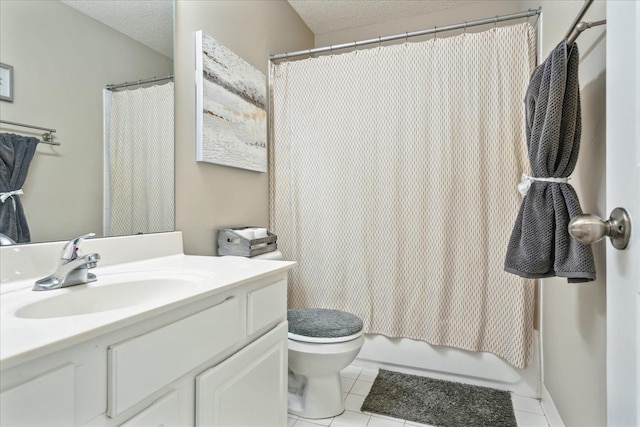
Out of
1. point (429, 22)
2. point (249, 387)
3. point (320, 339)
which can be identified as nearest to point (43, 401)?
point (249, 387)

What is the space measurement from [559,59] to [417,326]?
1.46 metres

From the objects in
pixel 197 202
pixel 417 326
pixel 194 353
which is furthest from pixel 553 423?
pixel 197 202

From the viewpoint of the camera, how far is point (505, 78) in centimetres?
178

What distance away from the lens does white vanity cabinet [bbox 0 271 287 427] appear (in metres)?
0.55

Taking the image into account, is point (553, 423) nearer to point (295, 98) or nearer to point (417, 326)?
point (417, 326)

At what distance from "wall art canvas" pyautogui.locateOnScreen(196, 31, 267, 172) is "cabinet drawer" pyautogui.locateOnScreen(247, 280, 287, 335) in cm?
75

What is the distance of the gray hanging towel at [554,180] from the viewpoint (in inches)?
38.9

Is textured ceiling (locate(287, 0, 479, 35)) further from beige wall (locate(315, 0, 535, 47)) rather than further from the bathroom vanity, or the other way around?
the bathroom vanity

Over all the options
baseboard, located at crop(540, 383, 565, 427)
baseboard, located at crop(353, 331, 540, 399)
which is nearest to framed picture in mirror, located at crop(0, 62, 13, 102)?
baseboard, located at crop(353, 331, 540, 399)

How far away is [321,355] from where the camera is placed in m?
1.51

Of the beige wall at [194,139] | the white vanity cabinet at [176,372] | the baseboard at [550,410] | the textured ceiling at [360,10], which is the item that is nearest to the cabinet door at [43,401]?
the white vanity cabinet at [176,372]

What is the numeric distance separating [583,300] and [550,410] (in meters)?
0.81

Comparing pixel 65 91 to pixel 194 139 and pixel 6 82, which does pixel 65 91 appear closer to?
pixel 6 82

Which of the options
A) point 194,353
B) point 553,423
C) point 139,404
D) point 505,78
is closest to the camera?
point 139,404
